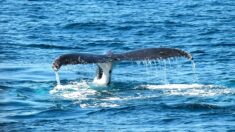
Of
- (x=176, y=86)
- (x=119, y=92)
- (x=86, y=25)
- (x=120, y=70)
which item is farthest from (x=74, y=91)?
(x=86, y=25)

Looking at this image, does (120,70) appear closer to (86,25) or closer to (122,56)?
(122,56)

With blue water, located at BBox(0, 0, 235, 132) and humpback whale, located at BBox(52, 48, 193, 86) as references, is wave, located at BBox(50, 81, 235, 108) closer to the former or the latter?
blue water, located at BBox(0, 0, 235, 132)

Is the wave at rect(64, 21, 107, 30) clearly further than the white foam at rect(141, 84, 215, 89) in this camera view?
Yes

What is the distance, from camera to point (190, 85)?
1922cm

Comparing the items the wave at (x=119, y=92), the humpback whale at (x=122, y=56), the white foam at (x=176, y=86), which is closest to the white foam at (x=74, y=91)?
the wave at (x=119, y=92)

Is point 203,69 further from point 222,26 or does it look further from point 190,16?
point 190,16

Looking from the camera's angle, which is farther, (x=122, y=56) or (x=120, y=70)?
(x=120, y=70)

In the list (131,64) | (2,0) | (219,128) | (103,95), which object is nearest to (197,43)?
(131,64)

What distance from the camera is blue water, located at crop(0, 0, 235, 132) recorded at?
1577 cm

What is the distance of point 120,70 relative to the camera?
22.6m

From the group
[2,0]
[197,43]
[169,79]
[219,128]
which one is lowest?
[219,128]

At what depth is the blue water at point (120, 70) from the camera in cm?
1577

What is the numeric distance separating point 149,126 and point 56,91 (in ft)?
12.2

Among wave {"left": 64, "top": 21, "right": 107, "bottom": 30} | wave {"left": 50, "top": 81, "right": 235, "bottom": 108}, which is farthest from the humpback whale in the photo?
wave {"left": 64, "top": 21, "right": 107, "bottom": 30}
